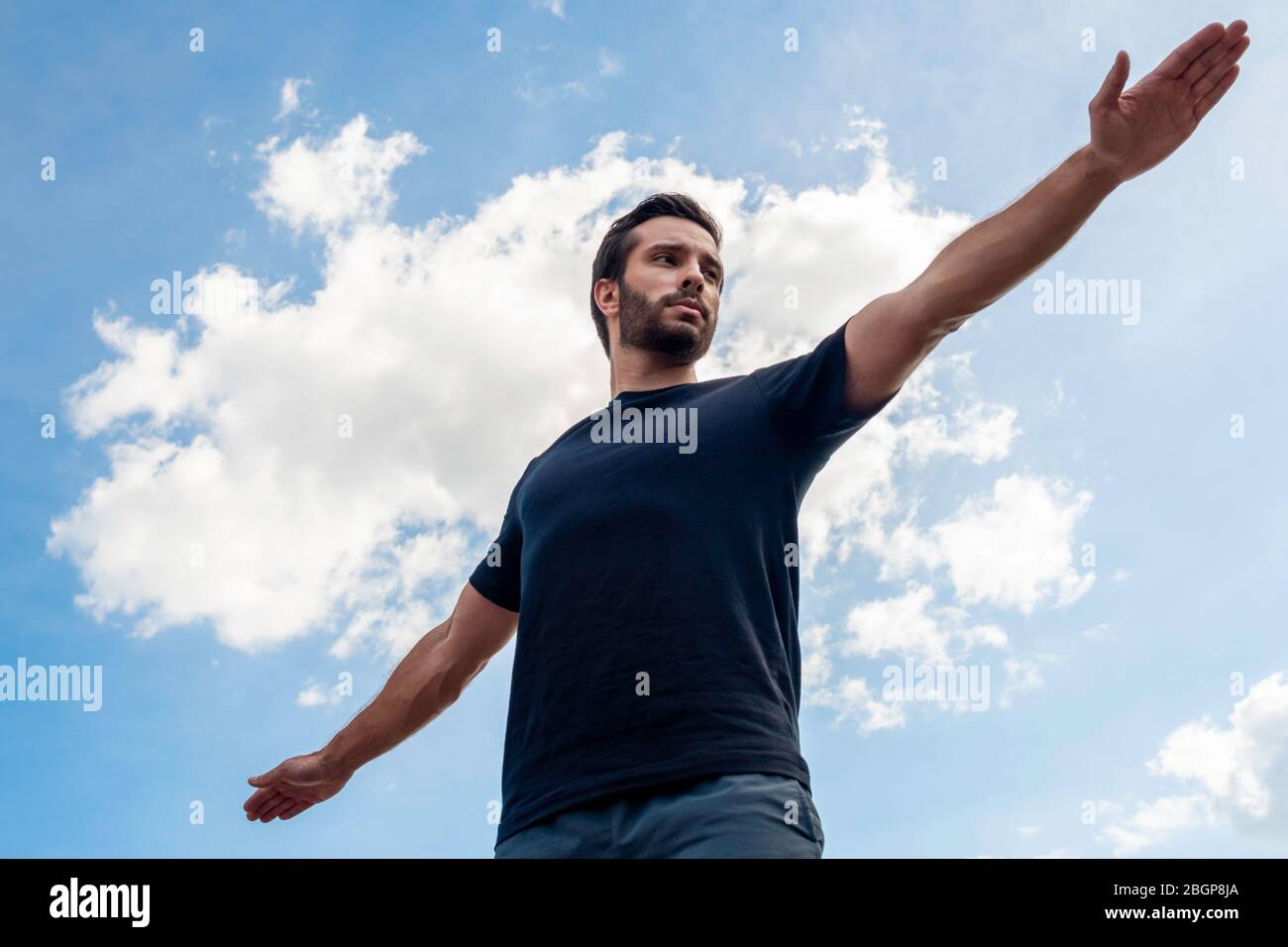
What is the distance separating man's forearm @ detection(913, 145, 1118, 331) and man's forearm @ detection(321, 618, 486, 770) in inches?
99.2

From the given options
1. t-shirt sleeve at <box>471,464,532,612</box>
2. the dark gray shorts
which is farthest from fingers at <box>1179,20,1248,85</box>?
t-shirt sleeve at <box>471,464,532,612</box>

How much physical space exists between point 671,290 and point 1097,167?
1.94m

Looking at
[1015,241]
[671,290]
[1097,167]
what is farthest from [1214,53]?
[671,290]

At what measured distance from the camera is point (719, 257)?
16.1ft

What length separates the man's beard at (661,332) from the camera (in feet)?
15.1

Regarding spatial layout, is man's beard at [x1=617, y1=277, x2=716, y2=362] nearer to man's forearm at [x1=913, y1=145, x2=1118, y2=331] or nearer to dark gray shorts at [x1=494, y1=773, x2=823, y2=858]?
man's forearm at [x1=913, y1=145, x2=1118, y2=331]

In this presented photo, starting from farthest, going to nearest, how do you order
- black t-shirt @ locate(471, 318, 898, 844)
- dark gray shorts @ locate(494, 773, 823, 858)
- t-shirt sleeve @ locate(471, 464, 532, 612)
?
1. t-shirt sleeve @ locate(471, 464, 532, 612)
2. black t-shirt @ locate(471, 318, 898, 844)
3. dark gray shorts @ locate(494, 773, 823, 858)

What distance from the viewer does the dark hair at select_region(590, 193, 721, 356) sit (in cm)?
504

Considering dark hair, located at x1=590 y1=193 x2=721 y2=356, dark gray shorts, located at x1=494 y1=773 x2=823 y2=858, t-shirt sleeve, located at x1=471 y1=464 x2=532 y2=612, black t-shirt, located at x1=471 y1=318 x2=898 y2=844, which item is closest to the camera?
dark gray shorts, located at x1=494 y1=773 x2=823 y2=858

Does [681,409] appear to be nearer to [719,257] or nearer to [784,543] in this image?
[784,543]

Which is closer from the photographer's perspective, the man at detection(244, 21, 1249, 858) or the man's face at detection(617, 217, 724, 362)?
the man at detection(244, 21, 1249, 858)
